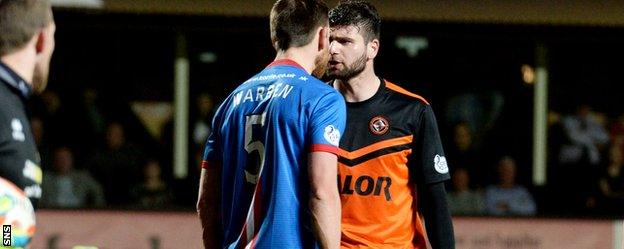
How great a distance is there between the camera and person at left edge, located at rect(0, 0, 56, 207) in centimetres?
288

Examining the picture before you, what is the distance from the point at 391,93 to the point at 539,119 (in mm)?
5909

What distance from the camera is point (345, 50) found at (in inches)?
180

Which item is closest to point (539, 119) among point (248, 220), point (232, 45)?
point (232, 45)

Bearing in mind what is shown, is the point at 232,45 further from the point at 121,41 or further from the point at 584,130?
the point at 584,130

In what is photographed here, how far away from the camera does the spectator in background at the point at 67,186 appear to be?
9180mm

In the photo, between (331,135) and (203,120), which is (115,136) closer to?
(203,120)

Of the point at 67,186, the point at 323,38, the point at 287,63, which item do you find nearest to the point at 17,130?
the point at 287,63

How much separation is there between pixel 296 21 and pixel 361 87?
79 centimetres

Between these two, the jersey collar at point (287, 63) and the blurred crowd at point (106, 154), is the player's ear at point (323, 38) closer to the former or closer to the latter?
the jersey collar at point (287, 63)

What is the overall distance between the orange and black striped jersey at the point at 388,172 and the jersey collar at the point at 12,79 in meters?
1.76

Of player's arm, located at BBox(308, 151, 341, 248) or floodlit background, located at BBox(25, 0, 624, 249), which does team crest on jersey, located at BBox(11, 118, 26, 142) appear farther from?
floodlit background, located at BBox(25, 0, 624, 249)

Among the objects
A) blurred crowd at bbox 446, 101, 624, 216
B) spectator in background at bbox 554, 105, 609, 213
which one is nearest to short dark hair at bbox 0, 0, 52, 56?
blurred crowd at bbox 446, 101, 624, 216

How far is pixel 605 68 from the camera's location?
1031 cm

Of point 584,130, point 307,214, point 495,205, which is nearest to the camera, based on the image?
point 307,214
